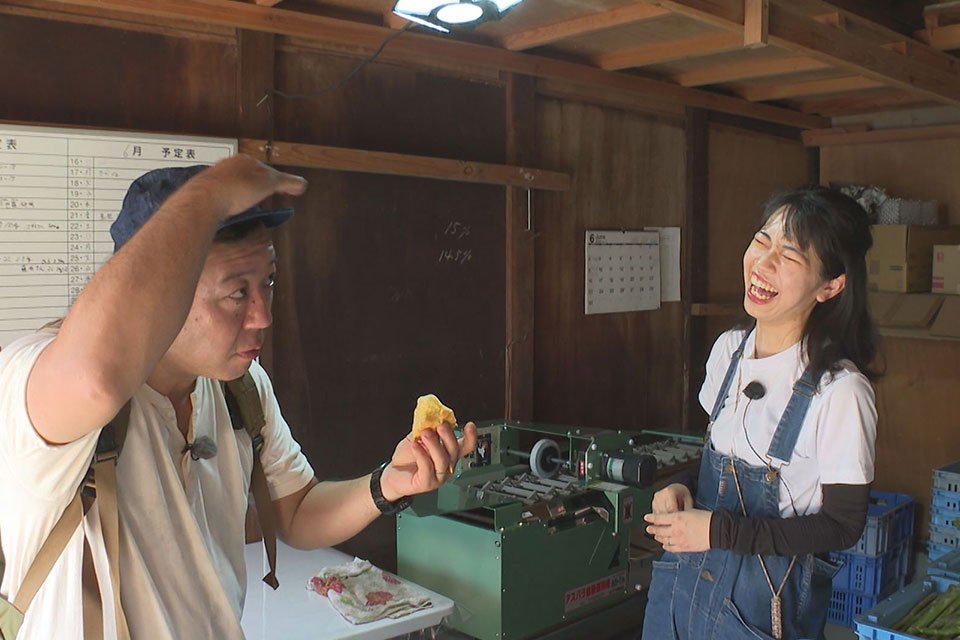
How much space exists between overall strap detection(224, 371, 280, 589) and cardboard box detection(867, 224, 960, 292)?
3980mm

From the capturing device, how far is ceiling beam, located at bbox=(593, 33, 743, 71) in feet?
11.5

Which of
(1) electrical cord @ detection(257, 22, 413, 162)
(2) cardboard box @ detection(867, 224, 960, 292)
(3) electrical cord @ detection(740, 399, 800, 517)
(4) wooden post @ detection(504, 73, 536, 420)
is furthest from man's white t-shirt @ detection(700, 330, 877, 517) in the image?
(2) cardboard box @ detection(867, 224, 960, 292)

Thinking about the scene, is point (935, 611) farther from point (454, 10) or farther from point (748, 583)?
point (454, 10)

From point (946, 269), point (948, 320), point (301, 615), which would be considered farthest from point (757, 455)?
point (946, 269)

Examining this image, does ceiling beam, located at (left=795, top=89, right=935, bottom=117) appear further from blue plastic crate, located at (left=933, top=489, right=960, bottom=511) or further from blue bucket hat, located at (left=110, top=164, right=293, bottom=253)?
blue bucket hat, located at (left=110, top=164, right=293, bottom=253)

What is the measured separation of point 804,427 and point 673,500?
38 centimetres

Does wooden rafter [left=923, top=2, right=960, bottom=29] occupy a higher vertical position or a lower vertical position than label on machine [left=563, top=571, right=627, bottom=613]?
higher

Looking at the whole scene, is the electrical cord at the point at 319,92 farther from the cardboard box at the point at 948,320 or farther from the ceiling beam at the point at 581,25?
the cardboard box at the point at 948,320

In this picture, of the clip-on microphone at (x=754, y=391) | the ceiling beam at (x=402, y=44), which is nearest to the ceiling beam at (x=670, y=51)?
the ceiling beam at (x=402, y=44)

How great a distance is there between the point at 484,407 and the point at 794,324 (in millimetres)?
1812

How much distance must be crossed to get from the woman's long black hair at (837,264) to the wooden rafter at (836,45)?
33.5 inches

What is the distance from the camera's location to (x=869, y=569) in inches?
162

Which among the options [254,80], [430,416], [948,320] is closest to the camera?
[430,416]

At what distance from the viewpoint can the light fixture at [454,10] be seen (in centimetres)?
248
